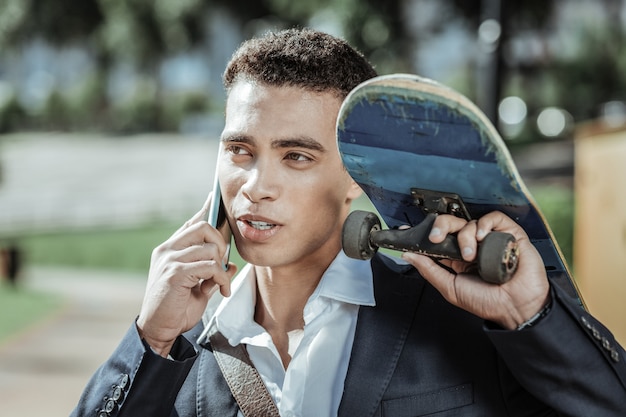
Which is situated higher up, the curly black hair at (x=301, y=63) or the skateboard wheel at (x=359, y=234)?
the curly black hair at (x=301, y=63)

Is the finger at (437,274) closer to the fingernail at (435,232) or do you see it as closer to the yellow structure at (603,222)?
the fingernail at (435,232)

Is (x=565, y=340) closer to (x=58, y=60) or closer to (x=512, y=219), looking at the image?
(x=512, y=219)

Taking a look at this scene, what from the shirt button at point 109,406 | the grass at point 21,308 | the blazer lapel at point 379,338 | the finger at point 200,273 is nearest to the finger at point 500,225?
the blazer lapel at point 379,338

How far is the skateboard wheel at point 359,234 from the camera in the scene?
5.95 feet

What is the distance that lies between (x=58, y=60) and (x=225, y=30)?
14673 mm

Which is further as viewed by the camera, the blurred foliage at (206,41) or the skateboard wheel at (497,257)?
the blurred foliage at (206,41)

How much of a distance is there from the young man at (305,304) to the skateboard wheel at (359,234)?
9 centimetres

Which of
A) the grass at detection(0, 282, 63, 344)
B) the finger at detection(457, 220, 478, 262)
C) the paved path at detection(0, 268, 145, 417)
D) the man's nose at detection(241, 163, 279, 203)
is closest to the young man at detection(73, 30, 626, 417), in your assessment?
the man's nose at detection(241, 163, 279, 203)

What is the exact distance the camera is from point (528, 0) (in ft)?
79.2

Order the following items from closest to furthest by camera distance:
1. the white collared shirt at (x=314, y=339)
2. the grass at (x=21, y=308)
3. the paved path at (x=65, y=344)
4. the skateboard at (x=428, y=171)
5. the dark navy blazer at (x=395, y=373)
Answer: the skateboard at (x=428, y=171), the dark navy blazer at (x=395, y=373), the white collared shirt at (x=314, y=339), the paved path at (x=65, y=344), the grass at (x=21, y=308)

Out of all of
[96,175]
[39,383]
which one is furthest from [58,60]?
[39,383]

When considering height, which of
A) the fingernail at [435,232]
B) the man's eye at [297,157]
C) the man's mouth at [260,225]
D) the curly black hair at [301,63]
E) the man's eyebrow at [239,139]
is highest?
the curly black hair at [301,63]

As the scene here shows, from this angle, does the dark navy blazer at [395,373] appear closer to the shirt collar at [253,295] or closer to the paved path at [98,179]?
the shirt collar at [253,295]

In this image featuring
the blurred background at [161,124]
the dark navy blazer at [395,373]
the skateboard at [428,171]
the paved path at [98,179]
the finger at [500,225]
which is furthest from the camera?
the paved path at [98,179]
